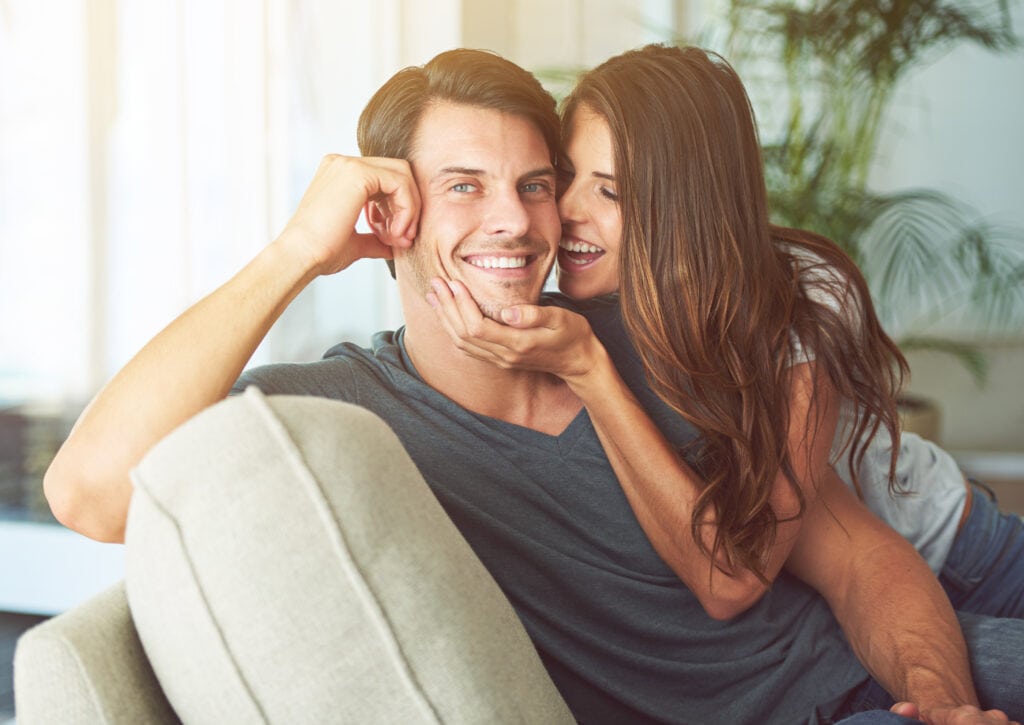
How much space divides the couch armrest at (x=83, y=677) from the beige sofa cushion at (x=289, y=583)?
47 millimetres

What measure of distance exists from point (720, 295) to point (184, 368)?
779mm

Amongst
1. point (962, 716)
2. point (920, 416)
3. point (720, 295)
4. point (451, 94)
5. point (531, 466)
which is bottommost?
point (920, 416)

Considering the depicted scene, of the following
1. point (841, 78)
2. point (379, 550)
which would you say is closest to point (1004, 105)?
point (841, 78)

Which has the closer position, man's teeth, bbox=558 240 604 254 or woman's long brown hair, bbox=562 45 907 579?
woman's long brown hair, bbox=562 45 907 579

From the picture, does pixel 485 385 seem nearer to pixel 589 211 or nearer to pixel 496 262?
pixel 496 262

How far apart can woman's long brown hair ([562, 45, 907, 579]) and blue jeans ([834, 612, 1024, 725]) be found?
288 mm

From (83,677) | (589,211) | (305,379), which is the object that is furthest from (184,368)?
(589,211)

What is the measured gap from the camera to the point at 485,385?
156 centimetres

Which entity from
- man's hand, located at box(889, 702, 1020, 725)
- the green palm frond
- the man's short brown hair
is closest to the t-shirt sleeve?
the man's short brown hair

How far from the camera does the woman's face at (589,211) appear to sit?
1.60 metres

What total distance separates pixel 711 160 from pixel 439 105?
0.43 meters

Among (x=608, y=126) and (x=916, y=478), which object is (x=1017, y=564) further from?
(x=608, y=126)

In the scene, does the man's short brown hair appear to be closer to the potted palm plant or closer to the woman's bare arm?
the woman's bare arm

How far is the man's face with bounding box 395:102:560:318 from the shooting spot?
1541 mm
